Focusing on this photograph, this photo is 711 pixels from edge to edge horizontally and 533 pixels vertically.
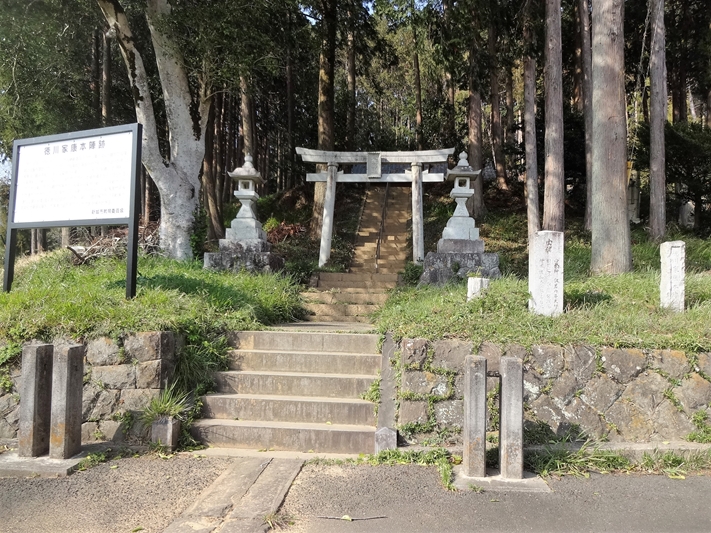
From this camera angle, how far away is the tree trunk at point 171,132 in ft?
29.6

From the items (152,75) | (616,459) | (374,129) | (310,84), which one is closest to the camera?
(616,459)

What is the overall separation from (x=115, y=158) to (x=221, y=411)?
286 cm

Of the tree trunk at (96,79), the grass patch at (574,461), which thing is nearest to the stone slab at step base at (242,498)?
the grass patch at (574,461)

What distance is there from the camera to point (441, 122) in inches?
869

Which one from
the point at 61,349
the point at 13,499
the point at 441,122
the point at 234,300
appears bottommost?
the point at 13,499

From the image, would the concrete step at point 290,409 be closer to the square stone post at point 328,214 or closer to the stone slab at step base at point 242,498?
the stone slab at step base at point 242,498

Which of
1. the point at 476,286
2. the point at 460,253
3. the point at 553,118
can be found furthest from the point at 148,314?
the point at 553,118

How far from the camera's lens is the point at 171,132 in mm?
9539

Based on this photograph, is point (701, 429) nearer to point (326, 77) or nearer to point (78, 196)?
point (78, 196)

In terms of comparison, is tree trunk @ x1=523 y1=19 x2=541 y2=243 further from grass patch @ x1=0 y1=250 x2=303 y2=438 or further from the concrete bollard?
grass patch @ x1=0 y1=250 x2=303 y2=438

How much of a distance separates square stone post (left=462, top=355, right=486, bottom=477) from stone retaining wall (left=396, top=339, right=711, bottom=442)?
0.57 meters

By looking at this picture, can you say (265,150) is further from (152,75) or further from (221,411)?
(221,411)

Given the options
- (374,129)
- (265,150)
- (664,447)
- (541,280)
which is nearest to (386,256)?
(541,280)

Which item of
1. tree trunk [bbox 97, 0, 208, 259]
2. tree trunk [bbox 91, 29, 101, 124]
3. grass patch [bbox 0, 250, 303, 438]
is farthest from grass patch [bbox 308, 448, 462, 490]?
tree trunk [bbox 91, 29, 101, 124]
